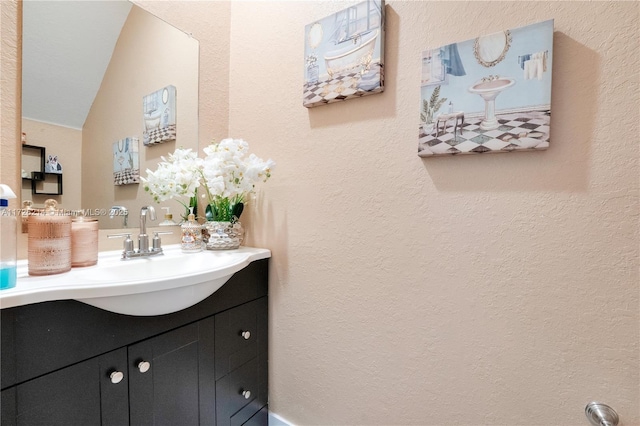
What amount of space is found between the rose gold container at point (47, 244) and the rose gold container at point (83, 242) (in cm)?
7

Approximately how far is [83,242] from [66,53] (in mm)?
638

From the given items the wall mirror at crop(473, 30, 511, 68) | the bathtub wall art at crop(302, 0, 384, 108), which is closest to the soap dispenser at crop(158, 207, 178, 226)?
the bathtub wall art at crop(302, 0, 384, 108)

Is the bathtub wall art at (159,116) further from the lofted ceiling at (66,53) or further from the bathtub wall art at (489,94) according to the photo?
the bathtub wall art at (489,94)

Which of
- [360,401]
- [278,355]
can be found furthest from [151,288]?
[360,401]

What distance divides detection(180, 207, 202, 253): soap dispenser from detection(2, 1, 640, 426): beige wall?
8.8 inches

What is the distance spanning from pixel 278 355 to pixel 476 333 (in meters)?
0.81

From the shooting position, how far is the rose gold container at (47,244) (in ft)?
2.40

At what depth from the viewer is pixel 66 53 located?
3.05 ft

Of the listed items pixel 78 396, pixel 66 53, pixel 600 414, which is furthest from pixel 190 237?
pixel 600 414

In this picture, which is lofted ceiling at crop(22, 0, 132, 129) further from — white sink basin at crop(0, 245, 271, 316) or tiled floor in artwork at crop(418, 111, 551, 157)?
tiled floor in artwork at crop(418, 111, 551, 157)

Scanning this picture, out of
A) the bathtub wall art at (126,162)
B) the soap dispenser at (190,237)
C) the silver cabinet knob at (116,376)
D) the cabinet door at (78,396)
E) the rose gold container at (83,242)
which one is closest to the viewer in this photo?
the cabinet door at (78,396)

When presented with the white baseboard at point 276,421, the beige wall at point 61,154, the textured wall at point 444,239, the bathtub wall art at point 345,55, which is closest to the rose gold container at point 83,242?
the beige wall at point 61,154

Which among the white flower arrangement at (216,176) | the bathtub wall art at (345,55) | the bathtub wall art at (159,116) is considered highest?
the bathtub wall art at (345,55)

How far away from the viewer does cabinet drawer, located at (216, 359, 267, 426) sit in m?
1.01
